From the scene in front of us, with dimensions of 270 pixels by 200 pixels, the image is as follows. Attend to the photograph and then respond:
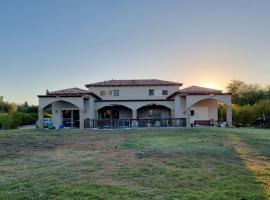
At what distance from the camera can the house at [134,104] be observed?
1387 inches

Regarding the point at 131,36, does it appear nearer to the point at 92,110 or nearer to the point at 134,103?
the point at 134,103

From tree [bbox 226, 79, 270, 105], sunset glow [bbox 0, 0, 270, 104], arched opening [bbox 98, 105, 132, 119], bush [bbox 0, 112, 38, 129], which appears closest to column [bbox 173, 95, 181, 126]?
sunset glow [bbox 0, 0, 270, 104]

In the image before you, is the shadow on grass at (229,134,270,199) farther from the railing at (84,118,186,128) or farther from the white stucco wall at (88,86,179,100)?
the white stucco wall at (88,86,179,100)

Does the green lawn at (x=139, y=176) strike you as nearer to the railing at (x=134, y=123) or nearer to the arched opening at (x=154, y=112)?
the railing at (x=134, y=123)

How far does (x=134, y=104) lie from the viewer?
39844 millimetres

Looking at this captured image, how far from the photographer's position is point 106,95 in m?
41.9

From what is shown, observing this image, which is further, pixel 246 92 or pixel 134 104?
pixel 246 92

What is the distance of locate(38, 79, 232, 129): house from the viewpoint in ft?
116

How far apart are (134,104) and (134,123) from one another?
3.02 metres

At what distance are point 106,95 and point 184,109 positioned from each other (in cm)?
1000

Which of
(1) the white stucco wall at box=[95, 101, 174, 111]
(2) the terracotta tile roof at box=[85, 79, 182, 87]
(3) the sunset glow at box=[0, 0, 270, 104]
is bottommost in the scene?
(1) the white stucco wall at box=[95, 101, 174, 111]

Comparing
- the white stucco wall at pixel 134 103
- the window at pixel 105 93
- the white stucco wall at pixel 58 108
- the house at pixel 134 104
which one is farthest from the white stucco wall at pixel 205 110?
the white stucco wall at pixel 58 108

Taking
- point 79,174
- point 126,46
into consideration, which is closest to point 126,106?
point 126,46

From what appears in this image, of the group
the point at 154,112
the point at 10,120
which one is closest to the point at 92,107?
the point at 154,112
